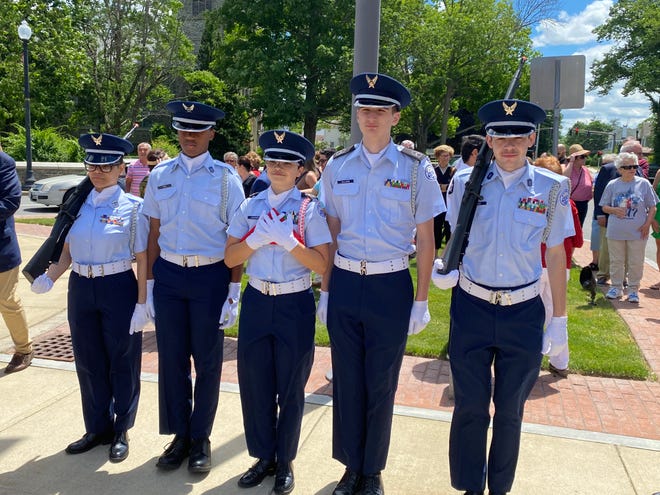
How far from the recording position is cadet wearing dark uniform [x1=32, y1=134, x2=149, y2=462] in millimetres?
3543

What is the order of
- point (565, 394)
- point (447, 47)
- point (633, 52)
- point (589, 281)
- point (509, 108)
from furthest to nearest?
point (633, 52)
point (447, 47)
point (589, 281)
point (565, 394)
point (509, 108)

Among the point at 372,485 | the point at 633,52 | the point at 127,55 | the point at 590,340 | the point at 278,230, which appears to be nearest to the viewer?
the point at 278,230

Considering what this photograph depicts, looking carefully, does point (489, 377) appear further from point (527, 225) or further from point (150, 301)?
point (150, 301)

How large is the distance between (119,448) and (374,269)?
1.99 meters

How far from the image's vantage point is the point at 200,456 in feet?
11.4

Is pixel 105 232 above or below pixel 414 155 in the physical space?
below

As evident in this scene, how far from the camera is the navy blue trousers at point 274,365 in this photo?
316 centimetres

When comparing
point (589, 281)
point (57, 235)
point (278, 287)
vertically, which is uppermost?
point (57, 235)

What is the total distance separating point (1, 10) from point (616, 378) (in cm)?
2771

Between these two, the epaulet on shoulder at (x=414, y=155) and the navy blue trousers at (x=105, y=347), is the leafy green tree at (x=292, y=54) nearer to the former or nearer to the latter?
the navy blue trousers at (x=105, y=347)

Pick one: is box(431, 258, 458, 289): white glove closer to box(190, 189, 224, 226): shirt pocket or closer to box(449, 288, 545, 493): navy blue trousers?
box(449, 288, 545, 493): navy blue trousers

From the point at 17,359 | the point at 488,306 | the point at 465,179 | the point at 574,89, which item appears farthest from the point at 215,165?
the point at 574,89

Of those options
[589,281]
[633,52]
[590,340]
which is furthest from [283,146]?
[633,52]

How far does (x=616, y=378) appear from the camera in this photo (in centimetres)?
504
